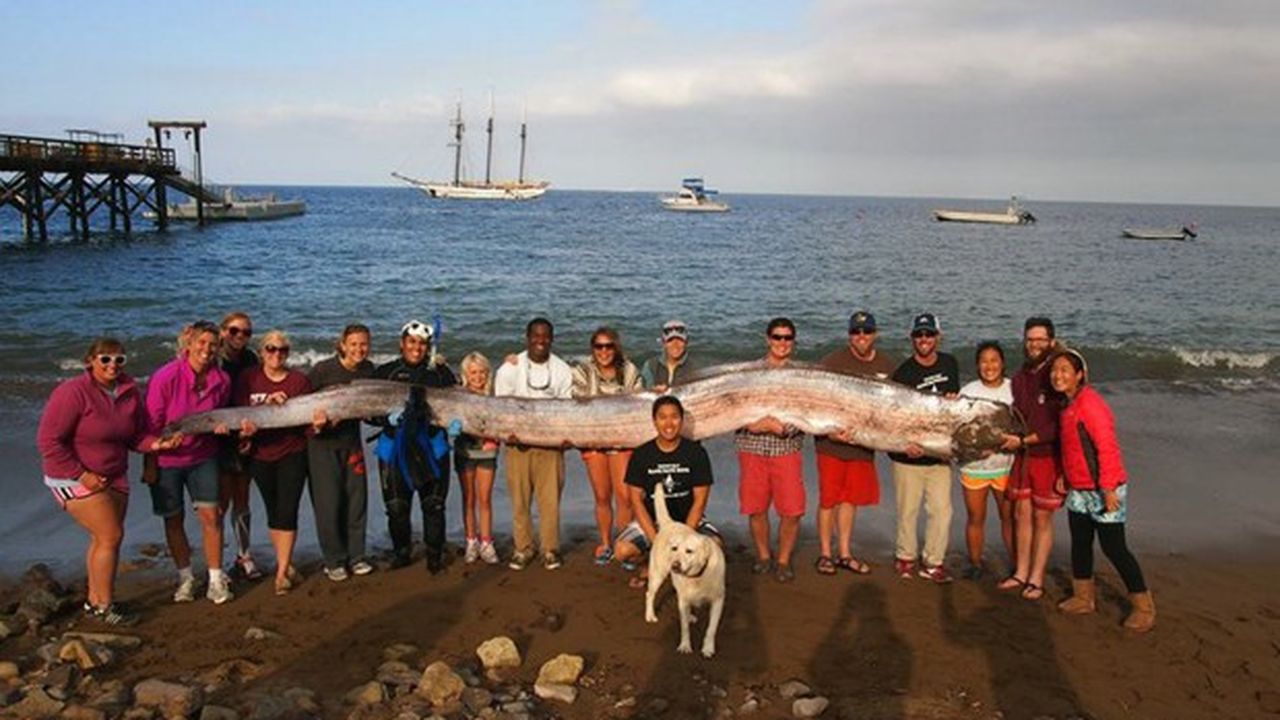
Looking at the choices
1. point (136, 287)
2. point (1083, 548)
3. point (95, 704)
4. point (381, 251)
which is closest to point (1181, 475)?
point (1083, 548)

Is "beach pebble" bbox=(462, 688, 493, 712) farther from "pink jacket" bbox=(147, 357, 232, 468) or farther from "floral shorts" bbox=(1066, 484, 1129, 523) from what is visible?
"floral shorts" bbox=(1066, 484, 1129, 523)

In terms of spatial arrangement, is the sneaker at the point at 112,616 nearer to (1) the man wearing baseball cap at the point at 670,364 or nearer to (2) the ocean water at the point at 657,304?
(2) the ocean water at the point at 657,304

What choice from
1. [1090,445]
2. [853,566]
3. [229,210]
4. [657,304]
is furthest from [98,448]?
[229,210]

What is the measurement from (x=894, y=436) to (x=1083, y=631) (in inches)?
69.3

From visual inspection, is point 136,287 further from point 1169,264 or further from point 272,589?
point 1169,264

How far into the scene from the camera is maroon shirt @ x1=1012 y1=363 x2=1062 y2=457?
6551 mm

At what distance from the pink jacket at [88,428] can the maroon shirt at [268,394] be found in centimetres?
73

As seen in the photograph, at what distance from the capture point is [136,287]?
92.2 feet

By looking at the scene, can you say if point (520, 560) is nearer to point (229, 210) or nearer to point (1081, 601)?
point (1081, 601)

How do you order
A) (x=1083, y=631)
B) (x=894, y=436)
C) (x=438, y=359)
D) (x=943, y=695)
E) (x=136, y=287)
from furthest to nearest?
(x=136, y=287) < (x=438, y=359) < (x=894, y=436) < (x=1083, y=631) < (x=943, y=695)

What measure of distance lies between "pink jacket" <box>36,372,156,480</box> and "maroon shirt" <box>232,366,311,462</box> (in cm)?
73

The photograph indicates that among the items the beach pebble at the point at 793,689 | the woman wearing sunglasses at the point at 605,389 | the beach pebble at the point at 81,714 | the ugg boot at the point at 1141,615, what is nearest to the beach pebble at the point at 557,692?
the beach pebble at the point at 793,689

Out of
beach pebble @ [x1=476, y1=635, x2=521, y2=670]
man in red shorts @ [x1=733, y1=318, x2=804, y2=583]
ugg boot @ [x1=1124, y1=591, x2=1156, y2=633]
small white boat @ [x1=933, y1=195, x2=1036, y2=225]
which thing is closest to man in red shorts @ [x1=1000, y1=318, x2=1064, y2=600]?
ugg boot @ [x1=1124, y1=591, x2=1156, y2=633]

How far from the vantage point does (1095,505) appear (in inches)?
247
